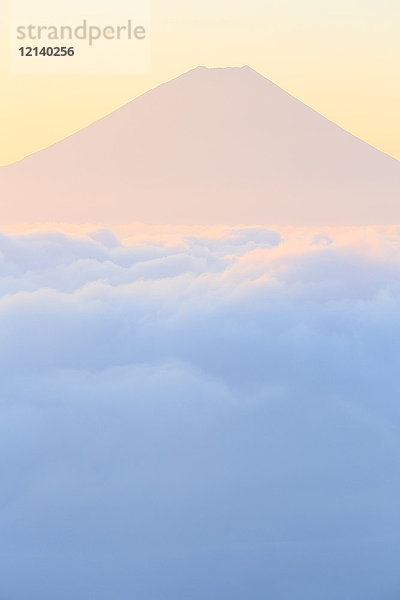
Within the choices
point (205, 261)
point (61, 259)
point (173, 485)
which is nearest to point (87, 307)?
point (61, 259)

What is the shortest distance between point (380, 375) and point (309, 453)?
9.71 m

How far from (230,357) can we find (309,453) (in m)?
9.52

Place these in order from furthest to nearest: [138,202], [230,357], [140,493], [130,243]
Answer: [138,202] → [130,243] → [230,357] → [140,493]

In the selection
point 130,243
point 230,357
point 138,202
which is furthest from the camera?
point 138,202

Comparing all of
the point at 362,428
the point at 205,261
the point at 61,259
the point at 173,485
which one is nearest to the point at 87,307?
the point at 61,259

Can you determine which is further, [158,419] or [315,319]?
[315,319]

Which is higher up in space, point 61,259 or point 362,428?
point 61,259

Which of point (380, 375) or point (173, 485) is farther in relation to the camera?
point (380, 375)

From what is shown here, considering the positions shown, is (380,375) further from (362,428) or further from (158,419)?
(158,419)

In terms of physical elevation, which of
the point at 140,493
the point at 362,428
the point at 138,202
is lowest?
the point at 140,493

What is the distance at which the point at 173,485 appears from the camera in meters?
43.5

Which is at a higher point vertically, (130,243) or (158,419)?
(130,243)

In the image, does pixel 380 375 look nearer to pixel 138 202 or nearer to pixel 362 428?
pixel 362 428

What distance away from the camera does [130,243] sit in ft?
188
